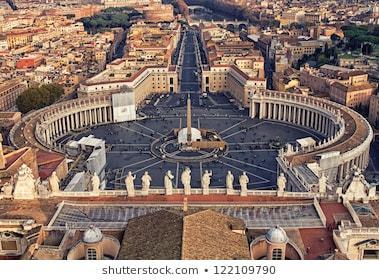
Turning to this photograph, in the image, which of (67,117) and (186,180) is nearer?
(186,180)

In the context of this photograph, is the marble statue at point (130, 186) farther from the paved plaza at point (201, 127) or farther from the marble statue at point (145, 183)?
the paved plaza at point (201, 127)

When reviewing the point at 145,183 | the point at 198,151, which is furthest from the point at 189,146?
the point at 145,183

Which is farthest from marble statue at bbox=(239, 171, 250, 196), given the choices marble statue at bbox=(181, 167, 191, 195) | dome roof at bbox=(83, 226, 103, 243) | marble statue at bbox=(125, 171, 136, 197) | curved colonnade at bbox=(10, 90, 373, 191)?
dome roof at bbox=(83, 226, 103, 243)

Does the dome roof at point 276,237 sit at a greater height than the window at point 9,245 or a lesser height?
greater

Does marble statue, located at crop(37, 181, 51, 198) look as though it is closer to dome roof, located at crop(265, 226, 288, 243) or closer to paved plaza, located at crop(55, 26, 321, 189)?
dome roof, located at crop(265, 226, 288, 243)

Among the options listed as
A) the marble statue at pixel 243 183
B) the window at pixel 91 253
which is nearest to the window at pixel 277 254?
the window at pixel 91 253

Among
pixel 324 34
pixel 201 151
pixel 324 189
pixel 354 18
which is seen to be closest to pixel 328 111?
pixel 201 151

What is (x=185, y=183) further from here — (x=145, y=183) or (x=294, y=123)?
(x=294, y=123)
